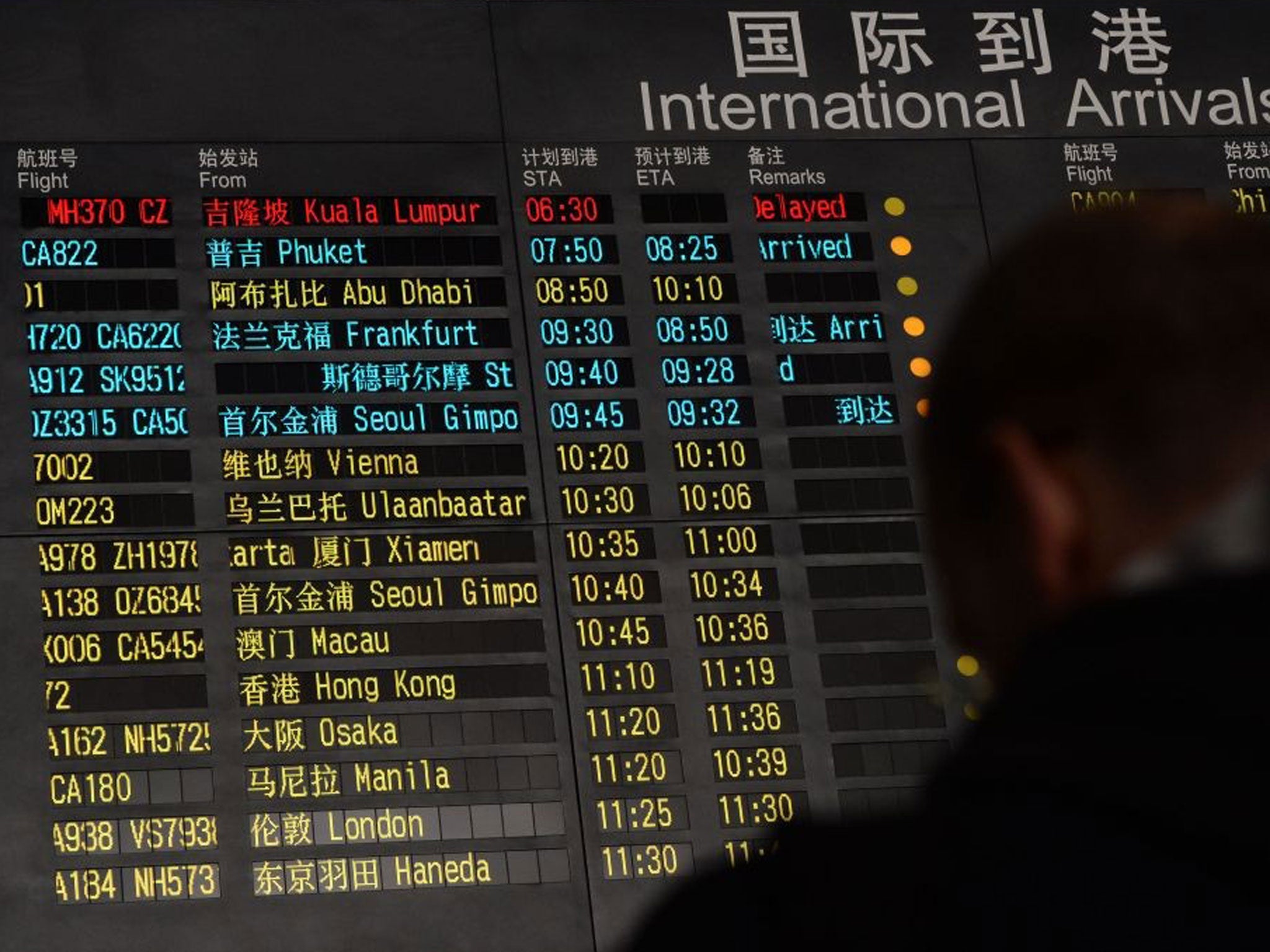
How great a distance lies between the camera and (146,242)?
711cm

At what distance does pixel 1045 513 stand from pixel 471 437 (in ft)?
19.5

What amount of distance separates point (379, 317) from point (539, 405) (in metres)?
0.53

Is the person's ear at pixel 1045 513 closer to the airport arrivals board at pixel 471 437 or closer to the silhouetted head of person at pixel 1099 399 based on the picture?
the silhouetted head of person at pixel 1099 399

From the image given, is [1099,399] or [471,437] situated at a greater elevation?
[471,437]

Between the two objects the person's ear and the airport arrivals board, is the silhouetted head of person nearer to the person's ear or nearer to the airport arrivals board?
the person's ear

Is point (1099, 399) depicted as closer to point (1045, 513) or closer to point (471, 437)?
point (1045, 513)

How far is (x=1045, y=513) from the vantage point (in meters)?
1.16

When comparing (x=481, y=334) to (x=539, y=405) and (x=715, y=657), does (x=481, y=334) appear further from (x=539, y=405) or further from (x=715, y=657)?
(x=715, y=657)

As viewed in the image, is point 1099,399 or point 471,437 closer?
point 1099,399

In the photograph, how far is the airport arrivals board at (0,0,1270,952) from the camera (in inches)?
261

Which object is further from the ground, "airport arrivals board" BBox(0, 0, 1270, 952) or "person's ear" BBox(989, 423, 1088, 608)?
"airport arrivals board" BBox(0, 0, 1270, 952)

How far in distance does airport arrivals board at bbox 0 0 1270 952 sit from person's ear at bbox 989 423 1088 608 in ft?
16.9

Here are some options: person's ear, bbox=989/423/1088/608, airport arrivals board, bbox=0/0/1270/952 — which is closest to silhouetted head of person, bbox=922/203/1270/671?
person's ear, bbox=989/423/1088/608

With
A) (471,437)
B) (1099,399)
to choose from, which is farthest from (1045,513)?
(471,437)
